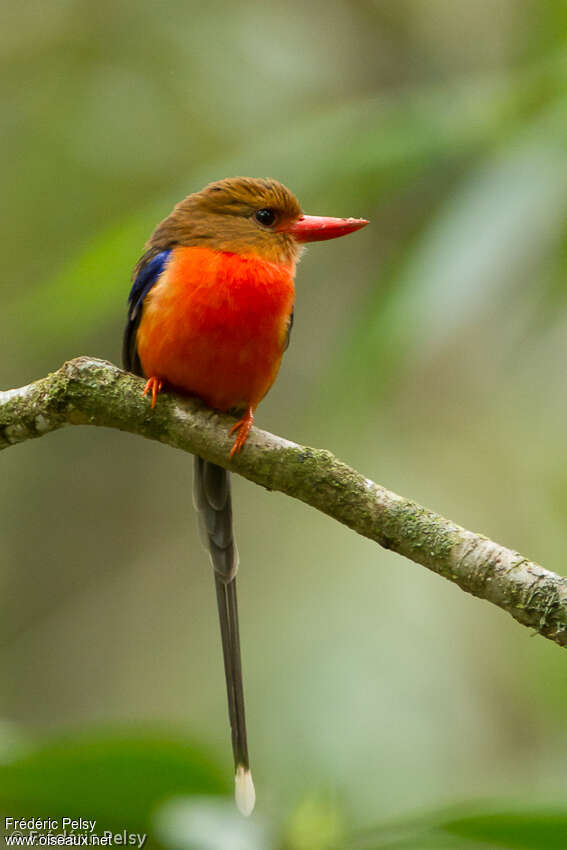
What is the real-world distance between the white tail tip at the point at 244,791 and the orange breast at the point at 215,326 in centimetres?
105

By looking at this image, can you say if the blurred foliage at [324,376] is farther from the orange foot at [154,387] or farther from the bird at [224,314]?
the orange foot at [154,387]

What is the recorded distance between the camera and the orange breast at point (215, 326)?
2998 mm

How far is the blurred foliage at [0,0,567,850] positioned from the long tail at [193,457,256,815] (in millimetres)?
259

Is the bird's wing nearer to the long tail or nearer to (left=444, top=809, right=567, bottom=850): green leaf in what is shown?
the long tail

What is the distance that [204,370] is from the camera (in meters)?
3.00

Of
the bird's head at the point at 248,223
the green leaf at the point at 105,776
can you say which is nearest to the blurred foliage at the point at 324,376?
the green leaf at the point at 105,776

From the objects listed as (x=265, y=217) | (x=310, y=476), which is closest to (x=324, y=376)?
(x=265, y=217)

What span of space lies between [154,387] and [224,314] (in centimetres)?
35

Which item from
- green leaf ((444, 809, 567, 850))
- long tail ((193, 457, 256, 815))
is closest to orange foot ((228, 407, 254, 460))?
long tail ((193, 457, 256, 815))

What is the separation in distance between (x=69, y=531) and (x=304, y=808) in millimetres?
3205

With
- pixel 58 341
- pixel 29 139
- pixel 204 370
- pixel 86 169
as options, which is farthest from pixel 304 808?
pixel 29 139

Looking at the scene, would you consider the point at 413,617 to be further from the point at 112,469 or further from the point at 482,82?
the point at 482,82

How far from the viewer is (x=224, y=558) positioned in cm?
332

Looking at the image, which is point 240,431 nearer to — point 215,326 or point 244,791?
point 215,326
